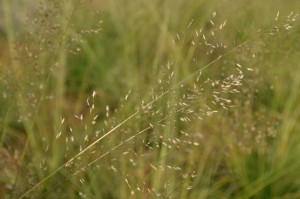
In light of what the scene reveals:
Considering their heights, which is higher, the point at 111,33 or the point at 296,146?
the point at 111,33

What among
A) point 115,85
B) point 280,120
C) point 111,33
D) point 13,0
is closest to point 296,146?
point 280,120

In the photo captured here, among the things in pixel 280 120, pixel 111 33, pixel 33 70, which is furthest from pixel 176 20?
pixel 33 70

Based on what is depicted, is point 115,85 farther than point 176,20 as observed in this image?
No

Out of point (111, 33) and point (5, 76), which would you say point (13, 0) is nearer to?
point (111, 33)

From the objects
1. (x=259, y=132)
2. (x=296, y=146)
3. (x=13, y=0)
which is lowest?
(x=296, y=146)

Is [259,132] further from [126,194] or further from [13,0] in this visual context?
[13,0]

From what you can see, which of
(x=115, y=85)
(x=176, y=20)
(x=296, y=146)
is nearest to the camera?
(x=296, y=146)

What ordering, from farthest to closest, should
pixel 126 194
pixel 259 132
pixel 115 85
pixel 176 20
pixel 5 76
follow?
pixel 176 20 < pixel 115 85 < pixel 259 132 < pixel 126 194 < pixel 5 76
